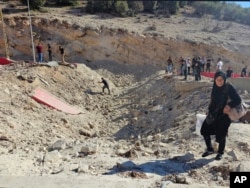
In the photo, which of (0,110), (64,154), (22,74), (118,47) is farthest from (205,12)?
(64,154)

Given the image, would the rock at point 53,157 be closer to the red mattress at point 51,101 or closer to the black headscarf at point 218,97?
the black headscarf at point 218,97

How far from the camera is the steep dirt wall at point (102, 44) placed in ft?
84.8

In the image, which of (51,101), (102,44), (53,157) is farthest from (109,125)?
(102,44)

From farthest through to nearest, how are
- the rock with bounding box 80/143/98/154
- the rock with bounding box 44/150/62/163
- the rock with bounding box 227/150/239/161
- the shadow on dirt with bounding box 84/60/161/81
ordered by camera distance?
the shadow on dirt with bounding box 84/60/161/81, the rock with bounding box 80/143/98/154, the rock with bounding box 44/150/62/163, the rock with bounding box 227/150/239/161

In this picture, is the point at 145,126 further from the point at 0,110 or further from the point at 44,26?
the point at 44,26

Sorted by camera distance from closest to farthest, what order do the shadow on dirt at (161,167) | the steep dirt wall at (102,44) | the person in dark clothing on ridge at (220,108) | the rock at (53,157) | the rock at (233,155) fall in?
1. the person in dark clothing on ridge at (220,108)
2. the shadow on dirt at (161,167)
3. the rock at (233,155)
4. the rock at (53,157)
5. the steep dirt wall at (102,44)

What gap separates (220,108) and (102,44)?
19735 mm

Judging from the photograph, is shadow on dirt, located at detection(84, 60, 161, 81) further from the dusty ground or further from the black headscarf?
the black headscarf

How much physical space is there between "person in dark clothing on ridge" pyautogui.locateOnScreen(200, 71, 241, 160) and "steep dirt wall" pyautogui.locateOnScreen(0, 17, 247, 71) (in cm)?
1852

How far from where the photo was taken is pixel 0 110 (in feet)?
40.5

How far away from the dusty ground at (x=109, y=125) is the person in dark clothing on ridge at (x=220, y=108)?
0.48 metres

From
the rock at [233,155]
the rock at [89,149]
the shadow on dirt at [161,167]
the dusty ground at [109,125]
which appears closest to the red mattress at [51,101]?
the dusty ground at [109,125]

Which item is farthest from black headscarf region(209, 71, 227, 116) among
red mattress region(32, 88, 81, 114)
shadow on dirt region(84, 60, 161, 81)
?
shadow on dirt region(84, 60, 161, 81)

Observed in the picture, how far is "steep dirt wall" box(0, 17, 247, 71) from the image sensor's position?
25.9 m
